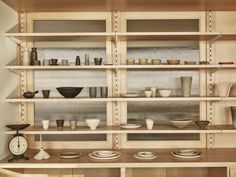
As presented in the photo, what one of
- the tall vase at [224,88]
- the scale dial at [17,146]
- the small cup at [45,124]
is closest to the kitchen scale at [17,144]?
the scale dial at [17,146]

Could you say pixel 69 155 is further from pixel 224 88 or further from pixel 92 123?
pixel 224 88

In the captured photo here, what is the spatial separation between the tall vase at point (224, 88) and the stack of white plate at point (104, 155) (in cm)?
105

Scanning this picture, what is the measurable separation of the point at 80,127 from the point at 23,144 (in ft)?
1.73

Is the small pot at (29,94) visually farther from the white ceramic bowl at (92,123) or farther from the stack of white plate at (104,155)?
the stack of white plate at (104,155)

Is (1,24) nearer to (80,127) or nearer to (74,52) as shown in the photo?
(74,52)

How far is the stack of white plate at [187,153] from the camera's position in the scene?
2.88m

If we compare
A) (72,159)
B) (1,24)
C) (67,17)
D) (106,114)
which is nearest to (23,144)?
(72,159)

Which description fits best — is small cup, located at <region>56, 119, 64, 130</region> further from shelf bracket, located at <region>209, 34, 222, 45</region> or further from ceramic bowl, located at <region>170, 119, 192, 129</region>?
shelf bracket, located at <region>209, 34, 222, 45</region>

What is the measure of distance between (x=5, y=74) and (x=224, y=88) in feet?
6.28

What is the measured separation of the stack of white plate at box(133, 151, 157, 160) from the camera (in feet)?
9.39

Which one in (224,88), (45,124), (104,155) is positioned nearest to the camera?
(104,155)

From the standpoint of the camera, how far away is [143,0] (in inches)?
110

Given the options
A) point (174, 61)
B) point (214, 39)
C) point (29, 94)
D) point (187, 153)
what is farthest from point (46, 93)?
point (214, 39)

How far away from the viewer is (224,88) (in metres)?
3.12
